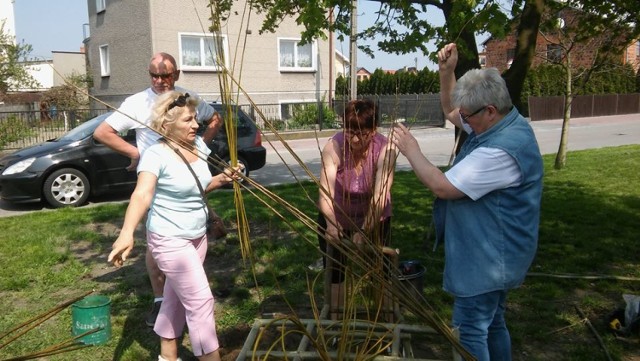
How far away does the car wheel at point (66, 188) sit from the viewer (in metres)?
9.08

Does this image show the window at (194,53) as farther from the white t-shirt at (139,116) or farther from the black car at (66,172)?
the white t-shirt at (139,116)

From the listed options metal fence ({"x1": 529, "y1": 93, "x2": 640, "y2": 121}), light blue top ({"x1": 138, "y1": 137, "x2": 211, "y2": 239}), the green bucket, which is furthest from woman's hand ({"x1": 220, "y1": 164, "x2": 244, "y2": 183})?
metal fence ({"x1": 529, "y1": 93, "x2": 640, "y2": 121})

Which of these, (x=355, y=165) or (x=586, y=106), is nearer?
(x=355, y=165)

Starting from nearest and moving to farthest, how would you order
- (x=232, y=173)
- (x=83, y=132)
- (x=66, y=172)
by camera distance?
(x=232, y=173), (x=66, y=172), (x=83, y=132)

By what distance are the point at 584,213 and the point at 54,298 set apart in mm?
6147

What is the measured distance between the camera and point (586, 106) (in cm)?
3070

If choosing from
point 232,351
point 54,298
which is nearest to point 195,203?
point 232,351

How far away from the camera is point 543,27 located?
6914mm

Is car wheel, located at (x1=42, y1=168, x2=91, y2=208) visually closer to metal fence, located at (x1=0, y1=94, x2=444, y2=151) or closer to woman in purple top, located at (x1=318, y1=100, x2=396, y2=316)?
metal fence, located at (x1=0, y1=94, x2=444, y2=151)

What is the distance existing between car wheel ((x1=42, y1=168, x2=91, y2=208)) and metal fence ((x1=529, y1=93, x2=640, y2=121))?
2423 centimetres

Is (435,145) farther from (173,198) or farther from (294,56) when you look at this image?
(173,198)

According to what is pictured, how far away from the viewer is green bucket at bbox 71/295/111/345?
3.79m

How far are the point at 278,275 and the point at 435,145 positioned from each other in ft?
44.5

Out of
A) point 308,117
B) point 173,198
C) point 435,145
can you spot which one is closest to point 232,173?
point 173,198
